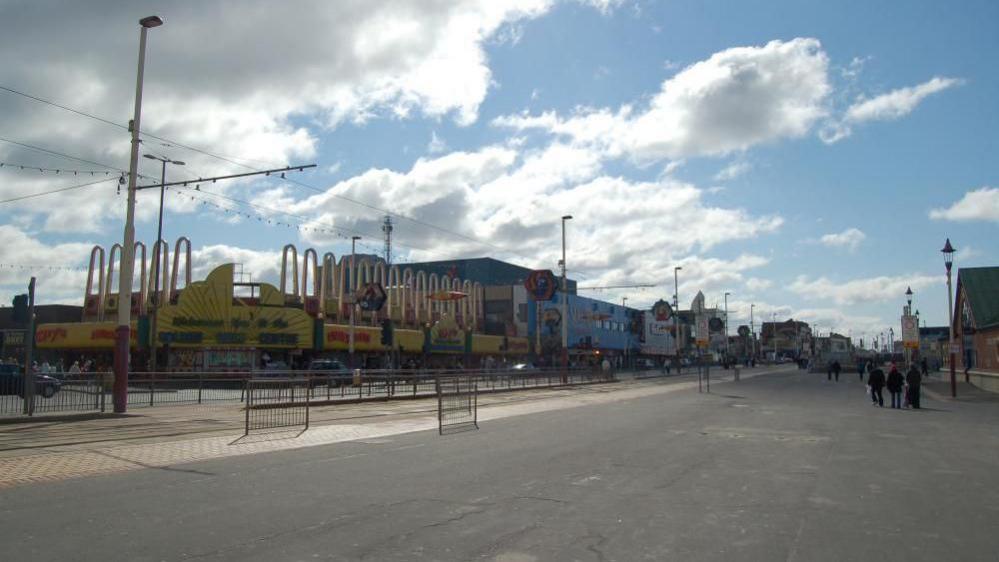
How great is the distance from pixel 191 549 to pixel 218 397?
78.0 feet

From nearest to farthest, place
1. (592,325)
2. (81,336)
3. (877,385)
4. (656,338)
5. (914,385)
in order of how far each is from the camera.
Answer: (914,385), (877,385), (81,336), (592,325), (656,338)

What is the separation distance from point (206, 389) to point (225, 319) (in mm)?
18663

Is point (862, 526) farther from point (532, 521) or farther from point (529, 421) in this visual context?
point (529, 421)

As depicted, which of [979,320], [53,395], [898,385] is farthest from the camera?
[979,320]

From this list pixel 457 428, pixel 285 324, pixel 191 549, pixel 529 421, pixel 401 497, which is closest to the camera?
pixel 191 549

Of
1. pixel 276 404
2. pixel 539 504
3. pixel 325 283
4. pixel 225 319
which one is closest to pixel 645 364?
pixel 325 283

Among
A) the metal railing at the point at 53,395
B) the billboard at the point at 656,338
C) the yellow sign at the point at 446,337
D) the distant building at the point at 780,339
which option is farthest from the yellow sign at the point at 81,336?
the distant building at the point at 780,339

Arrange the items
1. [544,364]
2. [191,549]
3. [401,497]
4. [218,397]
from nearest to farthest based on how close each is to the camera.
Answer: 1. [191,549]
2. [401,497]
3. [218,397]
4. [544,364]

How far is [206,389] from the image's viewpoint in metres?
28.9

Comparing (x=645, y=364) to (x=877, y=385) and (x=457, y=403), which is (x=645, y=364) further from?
(x=457, y=403)

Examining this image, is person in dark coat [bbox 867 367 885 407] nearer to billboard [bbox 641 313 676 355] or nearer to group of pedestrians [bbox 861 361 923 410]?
group of pedestrians [bbox 861 361 923 410]

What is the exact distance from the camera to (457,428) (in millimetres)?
18328

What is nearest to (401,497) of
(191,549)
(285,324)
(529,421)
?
(191,549)

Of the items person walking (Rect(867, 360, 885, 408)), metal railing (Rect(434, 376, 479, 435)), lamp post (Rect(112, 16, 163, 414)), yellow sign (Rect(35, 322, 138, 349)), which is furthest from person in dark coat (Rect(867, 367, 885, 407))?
yellow sign (Rect(35, 322, 138, 349))
